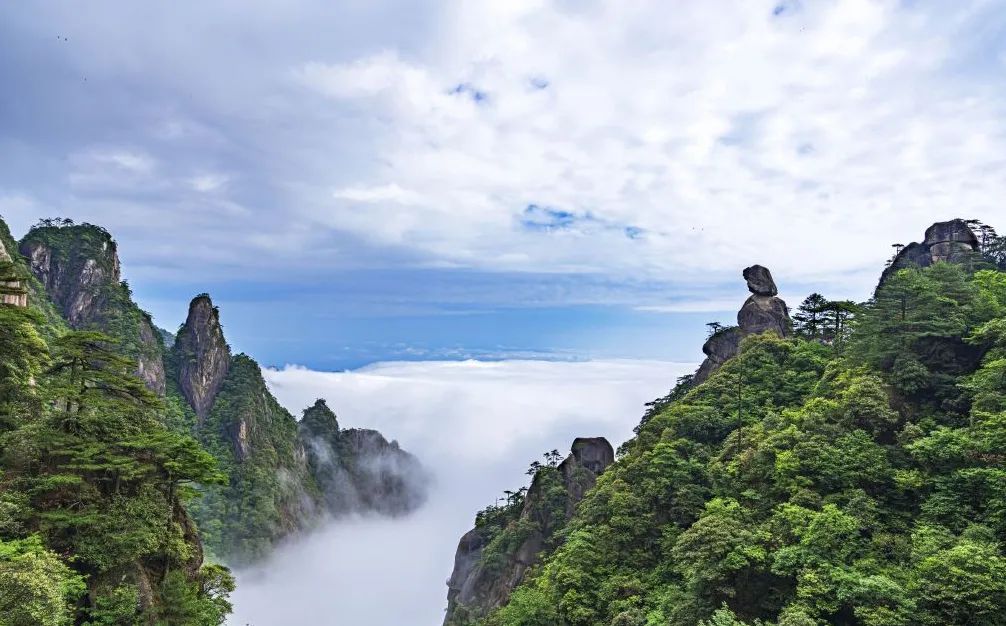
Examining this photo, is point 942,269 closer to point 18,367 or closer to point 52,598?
point 52,598

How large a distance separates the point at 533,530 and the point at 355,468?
397 ft

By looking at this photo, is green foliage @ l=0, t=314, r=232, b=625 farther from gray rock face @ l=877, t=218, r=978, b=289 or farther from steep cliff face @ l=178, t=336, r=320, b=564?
steep cliff face @ l=178, t=336, r=320, b=564

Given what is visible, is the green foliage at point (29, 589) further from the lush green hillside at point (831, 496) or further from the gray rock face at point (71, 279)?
the gray rock face at point (71, 279)

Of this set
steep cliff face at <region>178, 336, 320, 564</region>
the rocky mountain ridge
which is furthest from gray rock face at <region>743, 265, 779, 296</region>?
steep cliff face at <region>178, 336, 320, 564</region>

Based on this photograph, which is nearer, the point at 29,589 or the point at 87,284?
the point at 29,589

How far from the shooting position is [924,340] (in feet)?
111

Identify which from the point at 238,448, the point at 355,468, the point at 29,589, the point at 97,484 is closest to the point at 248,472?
the point at 238,448

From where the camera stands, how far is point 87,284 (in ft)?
343

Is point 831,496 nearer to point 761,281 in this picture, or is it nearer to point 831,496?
point 831,496

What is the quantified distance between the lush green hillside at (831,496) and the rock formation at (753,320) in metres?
14.3

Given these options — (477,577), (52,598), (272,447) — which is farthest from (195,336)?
(52,598)

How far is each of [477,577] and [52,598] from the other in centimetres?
5034

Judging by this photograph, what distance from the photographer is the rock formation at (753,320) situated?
61094 millimetres

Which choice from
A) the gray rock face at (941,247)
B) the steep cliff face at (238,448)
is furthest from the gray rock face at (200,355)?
the gray rock face at (941,247)
